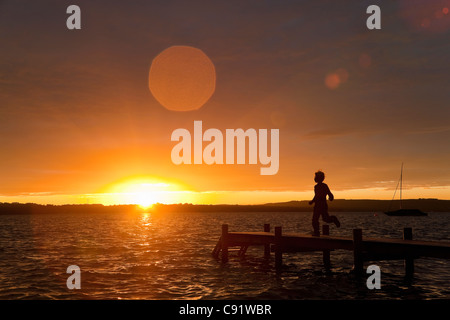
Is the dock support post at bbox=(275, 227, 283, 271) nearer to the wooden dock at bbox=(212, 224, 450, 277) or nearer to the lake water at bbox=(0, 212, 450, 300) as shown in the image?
the wooden dock at bbox=(212, 224, 450, 277)

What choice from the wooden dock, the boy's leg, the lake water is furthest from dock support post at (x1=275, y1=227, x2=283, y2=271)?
the boy's leg

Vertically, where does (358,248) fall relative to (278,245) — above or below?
above

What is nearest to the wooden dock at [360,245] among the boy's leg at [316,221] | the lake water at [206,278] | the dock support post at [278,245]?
the dock support post at [278,245]

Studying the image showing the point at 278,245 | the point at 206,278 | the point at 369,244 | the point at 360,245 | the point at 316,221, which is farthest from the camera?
the point at 278,245

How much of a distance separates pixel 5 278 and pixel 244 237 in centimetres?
1168

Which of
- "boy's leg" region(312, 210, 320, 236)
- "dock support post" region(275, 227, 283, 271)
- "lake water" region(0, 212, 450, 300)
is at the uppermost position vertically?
"boy's leg" region(312, 210, 320, 236)

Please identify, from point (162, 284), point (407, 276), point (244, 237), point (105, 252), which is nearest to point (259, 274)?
point (244, 237)

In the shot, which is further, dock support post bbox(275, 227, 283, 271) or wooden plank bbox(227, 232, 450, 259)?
dock support post bbox(275, 227, 283, 271)

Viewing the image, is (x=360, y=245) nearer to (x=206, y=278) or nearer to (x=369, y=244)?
(x=369, y=244)

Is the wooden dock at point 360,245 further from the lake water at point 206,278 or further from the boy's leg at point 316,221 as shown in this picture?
the lake water at point 206,278

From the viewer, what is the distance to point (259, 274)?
1928cm

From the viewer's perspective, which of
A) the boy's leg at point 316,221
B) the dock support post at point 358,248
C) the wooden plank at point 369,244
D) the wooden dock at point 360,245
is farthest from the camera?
the boy's leg at point 316,221

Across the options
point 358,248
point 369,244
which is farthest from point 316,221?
point 369,244
